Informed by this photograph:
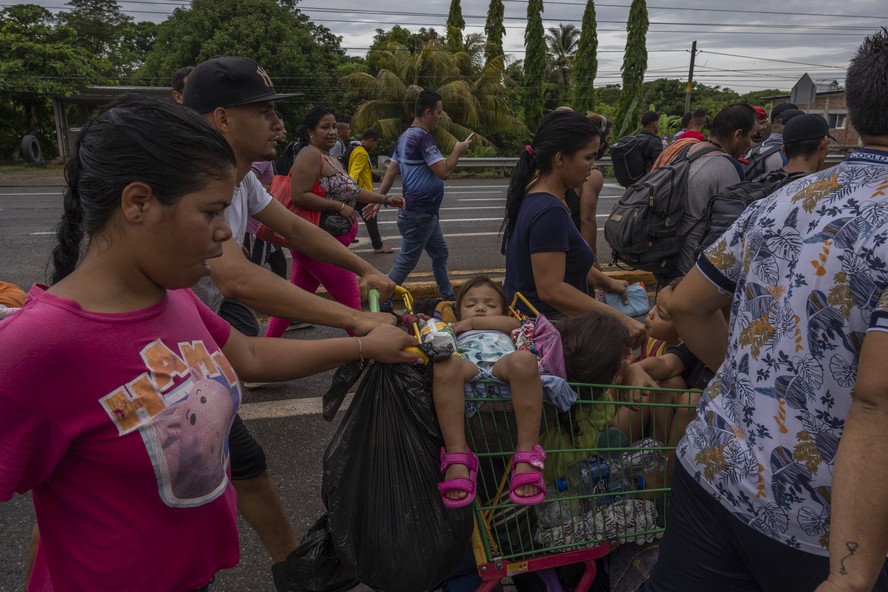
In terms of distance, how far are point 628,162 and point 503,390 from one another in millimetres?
4356

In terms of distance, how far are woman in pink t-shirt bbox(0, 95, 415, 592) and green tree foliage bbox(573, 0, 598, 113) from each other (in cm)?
3961

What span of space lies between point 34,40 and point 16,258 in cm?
2109

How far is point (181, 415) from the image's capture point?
1.40m

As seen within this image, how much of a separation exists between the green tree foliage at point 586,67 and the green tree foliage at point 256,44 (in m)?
16.3

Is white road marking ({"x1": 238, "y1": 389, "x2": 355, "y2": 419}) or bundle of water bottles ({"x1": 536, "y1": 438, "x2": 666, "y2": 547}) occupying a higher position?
bundle of water bottles ({"x1": 536, "y1": 438, "x2": 666, "y2": 547})

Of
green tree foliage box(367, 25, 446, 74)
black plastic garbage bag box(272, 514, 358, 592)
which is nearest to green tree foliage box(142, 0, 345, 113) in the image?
green tree foliage box(367, 25, 446, 74)

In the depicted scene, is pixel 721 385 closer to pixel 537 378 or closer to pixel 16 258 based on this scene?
pixel 537 378

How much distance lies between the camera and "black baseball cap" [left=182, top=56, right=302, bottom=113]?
8.19 feet

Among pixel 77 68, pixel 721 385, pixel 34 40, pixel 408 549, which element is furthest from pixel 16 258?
pixel 34 40

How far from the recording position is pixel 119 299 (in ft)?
4.45

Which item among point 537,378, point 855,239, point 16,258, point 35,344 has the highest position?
point 855,239

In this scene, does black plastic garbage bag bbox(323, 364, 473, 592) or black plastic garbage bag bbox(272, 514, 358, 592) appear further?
black plastic garbage bag bbox(272, 514, 358, 592)

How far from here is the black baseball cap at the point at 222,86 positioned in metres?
2.50

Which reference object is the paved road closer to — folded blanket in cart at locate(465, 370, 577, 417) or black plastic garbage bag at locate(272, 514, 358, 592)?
black plastic garbage bag at locate(272, 514, 358, 592)
